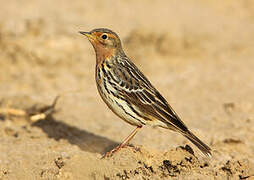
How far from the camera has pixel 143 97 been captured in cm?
721

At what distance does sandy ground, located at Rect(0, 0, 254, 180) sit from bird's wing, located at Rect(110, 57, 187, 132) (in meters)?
0.49

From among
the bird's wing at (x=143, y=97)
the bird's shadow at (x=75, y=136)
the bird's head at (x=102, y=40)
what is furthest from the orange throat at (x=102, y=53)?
the bird's shadow at (x=75, y=136)

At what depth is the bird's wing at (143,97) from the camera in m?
7.07

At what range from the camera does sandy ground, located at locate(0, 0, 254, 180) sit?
21.5 feet

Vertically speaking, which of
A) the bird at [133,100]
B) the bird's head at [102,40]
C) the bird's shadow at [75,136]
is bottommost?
the bird's shadow at [75,136]

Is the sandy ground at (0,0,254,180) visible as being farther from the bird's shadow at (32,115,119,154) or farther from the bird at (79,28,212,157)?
the bird at (79,28,212,157)

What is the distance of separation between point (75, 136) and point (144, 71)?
3997mm

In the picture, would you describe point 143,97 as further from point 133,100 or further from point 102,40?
point 102,40

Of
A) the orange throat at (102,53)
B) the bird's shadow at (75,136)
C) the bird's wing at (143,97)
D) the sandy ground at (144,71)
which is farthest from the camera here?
the bird's shadow at (75,136)

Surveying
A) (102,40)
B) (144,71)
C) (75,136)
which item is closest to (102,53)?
(102,40)

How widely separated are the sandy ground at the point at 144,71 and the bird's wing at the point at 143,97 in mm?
493

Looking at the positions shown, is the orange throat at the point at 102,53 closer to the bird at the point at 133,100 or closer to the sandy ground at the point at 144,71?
the bird at the point at 133,100

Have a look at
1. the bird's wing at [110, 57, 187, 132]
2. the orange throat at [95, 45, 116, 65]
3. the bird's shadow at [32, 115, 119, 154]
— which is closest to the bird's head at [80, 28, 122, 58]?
the orange throat at [95, 45, 116, 65]

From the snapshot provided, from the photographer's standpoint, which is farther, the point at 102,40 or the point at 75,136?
the point at 75,136
